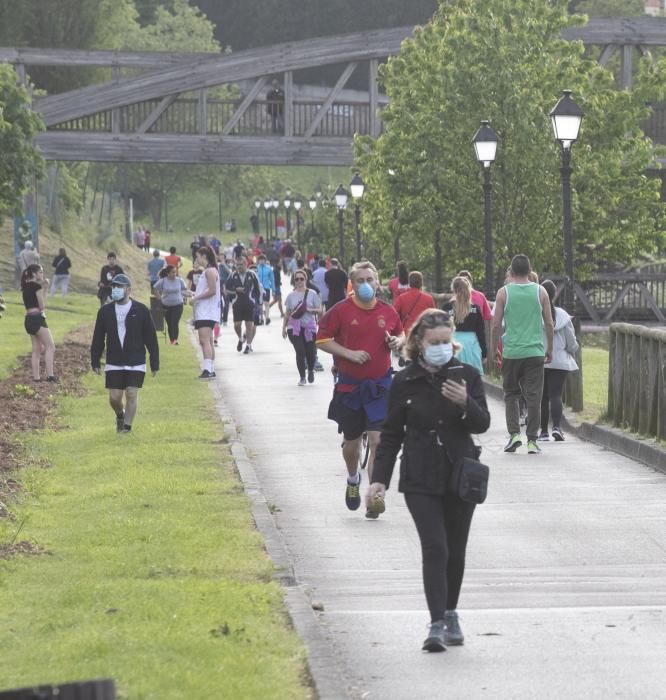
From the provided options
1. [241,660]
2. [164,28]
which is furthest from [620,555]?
[164,28]

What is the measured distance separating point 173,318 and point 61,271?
674 inches

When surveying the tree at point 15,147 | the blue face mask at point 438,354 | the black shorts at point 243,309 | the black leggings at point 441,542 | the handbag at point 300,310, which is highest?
the tree at point 15,147

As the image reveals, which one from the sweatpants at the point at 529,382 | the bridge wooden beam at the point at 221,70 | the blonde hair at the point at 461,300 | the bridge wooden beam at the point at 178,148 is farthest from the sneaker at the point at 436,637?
the bridge wooden beam at the point at 221,70

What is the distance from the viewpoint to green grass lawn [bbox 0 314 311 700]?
780 cm

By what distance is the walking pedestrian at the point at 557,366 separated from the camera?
60.9 ft

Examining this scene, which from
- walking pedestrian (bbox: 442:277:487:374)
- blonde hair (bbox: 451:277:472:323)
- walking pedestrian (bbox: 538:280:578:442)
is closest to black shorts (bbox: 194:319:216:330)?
walking pedestrian (bbox: 538:280:578:442)

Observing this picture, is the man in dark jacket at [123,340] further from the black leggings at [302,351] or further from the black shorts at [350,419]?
the black leggings at [302,351]

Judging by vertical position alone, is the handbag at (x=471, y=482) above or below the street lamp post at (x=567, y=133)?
below

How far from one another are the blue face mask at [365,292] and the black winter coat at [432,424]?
486cm

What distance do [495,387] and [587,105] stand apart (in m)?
14.7

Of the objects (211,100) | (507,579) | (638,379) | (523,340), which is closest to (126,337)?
(523,340)

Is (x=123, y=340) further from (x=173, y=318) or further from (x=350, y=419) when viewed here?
(x=173, y=318)

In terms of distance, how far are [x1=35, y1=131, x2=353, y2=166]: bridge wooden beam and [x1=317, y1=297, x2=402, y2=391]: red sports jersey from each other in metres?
39.9

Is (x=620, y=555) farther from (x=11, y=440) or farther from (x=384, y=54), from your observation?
(x=384, y=54)
